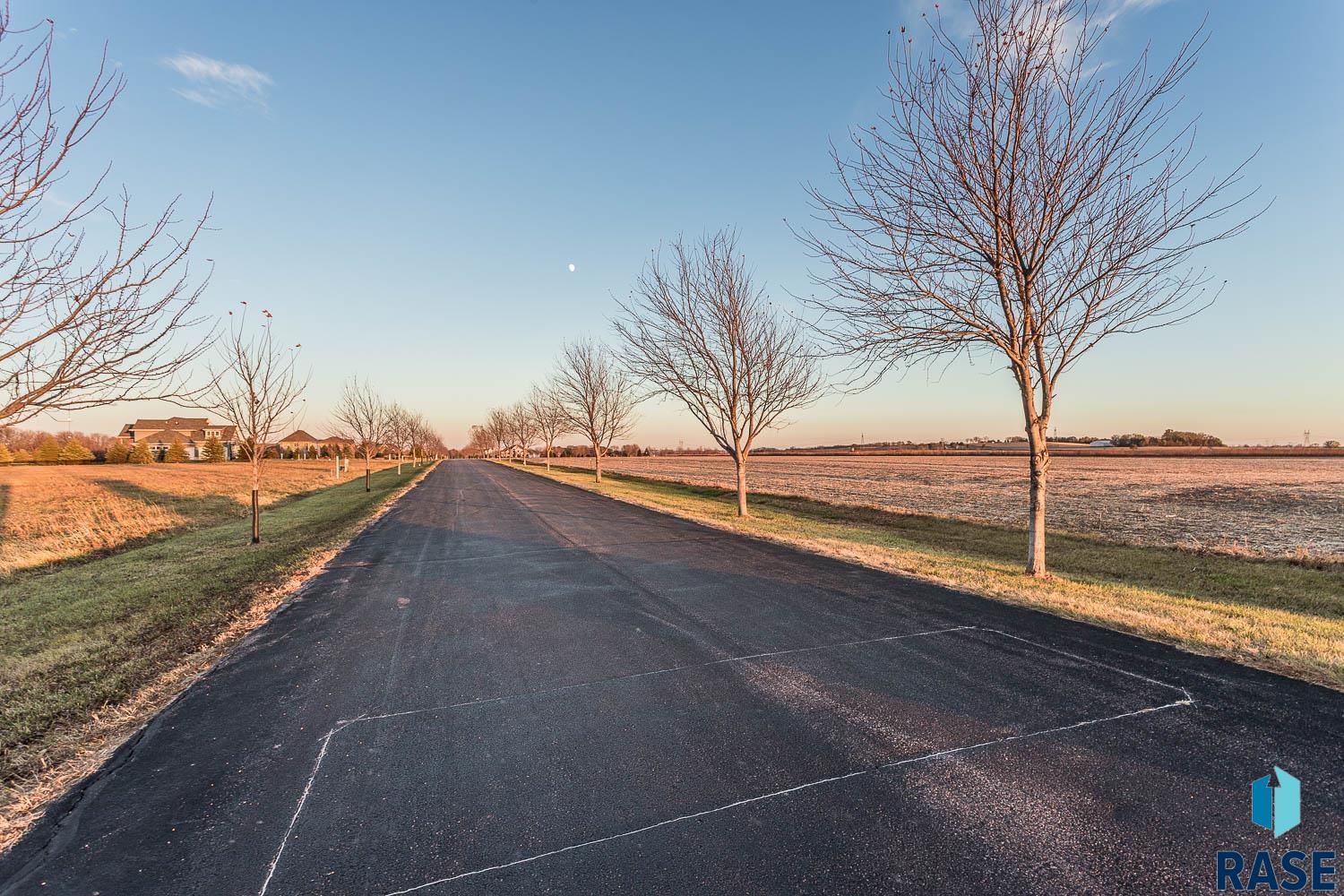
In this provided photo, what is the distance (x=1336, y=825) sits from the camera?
2617 mm

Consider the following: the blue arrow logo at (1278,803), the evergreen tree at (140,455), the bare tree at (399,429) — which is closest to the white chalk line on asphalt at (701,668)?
the blue arrow logo at (1278,803)

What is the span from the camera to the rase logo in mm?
2295

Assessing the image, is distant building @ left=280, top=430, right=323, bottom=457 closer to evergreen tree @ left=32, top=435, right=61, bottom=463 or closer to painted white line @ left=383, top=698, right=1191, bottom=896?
evergreen tree @ left=32, top=435, right=61, bottom=463

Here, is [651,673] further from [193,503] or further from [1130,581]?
[193,503]

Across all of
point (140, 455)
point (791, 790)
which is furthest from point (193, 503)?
point (140, 455)

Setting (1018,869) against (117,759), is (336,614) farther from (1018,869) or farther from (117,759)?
(1018,869)

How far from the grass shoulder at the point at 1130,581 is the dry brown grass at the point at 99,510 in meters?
15.0

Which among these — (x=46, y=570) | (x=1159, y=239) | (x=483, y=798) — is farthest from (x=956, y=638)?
(x=46, y=570)

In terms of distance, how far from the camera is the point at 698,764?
3.26 m

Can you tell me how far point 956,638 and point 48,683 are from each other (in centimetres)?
822

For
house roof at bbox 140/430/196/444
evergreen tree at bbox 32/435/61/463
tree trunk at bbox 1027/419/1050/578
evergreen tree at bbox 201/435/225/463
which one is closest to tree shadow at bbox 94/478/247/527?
tree trunk at bbox 1027/419/1050/578

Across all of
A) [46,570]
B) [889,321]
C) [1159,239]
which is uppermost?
[1159,239]

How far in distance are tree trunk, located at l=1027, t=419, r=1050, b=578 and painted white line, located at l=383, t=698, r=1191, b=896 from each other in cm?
504

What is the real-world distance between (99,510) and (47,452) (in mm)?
77340
